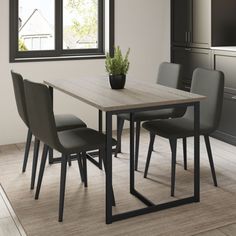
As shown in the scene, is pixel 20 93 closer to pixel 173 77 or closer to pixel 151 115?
pixel 151 115

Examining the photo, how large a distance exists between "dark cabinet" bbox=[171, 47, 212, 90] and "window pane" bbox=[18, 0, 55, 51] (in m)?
1.44

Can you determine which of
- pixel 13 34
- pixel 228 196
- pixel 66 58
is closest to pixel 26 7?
pixel 13 34

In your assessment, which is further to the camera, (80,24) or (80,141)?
(80,24)

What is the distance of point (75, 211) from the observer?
9.93 ft

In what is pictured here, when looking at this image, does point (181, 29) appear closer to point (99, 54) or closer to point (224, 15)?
point (224, 15)

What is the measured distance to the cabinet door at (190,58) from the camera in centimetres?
484

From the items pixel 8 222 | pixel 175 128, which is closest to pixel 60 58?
pixel 175 128

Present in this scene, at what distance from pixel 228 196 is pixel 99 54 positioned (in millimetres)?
2526

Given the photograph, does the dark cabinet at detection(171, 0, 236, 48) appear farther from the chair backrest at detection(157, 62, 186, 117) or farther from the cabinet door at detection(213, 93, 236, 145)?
the chair backrest at detection(157, 62, 186, 117)

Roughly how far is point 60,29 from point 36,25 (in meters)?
0.26

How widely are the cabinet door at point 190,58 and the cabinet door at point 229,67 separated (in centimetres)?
17

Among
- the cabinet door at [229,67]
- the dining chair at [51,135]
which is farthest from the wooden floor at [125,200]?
the cabinet door at [229,67]

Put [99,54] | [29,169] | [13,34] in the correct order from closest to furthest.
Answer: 1. [29,169]
2. [13,34]
3. [99,54]

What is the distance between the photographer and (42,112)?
9.26 feet
